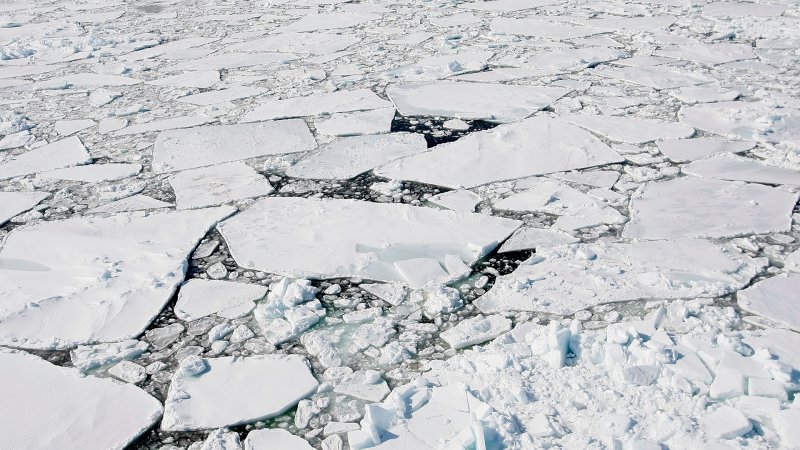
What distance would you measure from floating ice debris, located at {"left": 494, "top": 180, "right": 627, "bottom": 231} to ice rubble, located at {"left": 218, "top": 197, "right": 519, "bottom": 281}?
0.16 m

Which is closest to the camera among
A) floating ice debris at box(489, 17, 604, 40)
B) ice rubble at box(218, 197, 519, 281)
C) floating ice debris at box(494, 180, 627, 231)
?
ice rubble at box(218, 197, 519, 281)

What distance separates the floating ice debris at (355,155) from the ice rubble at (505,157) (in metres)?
0.08

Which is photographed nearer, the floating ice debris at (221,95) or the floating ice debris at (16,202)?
the floating ice debris at (16,202)

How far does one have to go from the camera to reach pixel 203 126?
3568 mm

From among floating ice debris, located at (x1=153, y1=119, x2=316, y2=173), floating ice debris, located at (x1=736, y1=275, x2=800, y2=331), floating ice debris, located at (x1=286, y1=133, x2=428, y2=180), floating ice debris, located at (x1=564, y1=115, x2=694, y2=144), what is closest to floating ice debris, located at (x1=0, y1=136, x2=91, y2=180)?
floating ice debris, located at (x1=153, y1=119, x2=316, y2=173)

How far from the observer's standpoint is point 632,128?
3201mm

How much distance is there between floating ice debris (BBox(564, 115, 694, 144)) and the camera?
10.2 ft

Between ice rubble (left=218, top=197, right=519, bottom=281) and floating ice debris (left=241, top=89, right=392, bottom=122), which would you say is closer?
ice rubble (left=218, top=197, right=519, bottom=281)

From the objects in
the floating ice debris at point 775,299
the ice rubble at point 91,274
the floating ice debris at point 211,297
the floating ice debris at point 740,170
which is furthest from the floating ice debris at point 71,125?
the floating ice debris at point 775,299

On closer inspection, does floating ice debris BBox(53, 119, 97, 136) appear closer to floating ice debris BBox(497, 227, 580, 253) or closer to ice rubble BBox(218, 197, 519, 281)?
ice rubble BBox(218, 197, 519, 281)

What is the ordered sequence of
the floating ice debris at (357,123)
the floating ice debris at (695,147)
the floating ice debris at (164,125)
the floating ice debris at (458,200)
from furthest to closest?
1. the floating ice debris at (164,125)
2. the floating ice debris at (357,123)
3. the floating ice debris at (695,147)
4. the floating ice debris at (458,200)

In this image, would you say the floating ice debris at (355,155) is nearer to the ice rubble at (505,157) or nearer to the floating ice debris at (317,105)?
the ice rubble at (505,157)

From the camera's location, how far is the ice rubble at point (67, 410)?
5.32ft

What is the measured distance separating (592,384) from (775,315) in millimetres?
585
